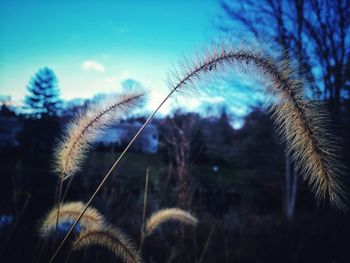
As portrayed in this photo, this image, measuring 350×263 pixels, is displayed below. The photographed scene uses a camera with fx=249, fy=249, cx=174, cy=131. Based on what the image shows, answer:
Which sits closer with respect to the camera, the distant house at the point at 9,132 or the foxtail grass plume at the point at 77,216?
the foxtail grass plume at the point at 77,216

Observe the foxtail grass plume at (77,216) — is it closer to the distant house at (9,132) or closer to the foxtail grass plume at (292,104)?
the foxtail grass plume at (292,104)

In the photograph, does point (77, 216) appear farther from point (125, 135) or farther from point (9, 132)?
point (9, 132)

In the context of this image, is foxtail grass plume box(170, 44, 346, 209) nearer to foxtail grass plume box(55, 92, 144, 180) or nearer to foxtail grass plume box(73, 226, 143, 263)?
foxtail grass plume box(55, 92, 144, 180)

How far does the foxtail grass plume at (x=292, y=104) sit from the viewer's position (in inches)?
37.6

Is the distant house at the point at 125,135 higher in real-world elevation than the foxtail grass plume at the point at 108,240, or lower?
higher

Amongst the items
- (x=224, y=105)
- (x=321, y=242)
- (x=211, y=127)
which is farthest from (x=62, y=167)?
(x=211, y=127)

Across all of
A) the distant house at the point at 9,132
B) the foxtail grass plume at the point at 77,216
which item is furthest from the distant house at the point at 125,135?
the distant house at the point at 9,132

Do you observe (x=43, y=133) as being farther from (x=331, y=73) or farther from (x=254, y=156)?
(x=331, y=73)

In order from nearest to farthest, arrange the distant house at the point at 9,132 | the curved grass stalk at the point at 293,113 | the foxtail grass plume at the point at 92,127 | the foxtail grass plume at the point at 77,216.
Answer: the curved grass stalk at the point at 293,113 → the foxtail grass plume at the point at 92,127 → the foxtail grass plume at the point at 77,216 → the distant house at the point at 9,132

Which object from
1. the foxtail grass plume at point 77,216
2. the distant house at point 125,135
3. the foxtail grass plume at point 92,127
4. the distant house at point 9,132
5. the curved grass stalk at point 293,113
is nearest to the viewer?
the curved grass stalk at point 293,113

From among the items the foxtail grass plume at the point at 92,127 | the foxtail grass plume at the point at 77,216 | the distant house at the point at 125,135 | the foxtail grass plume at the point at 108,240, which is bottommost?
the foxtail grass plume at the point at 108,240

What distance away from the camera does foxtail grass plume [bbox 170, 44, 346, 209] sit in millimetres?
955

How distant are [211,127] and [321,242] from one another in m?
7.50

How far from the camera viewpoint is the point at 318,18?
262 inches
